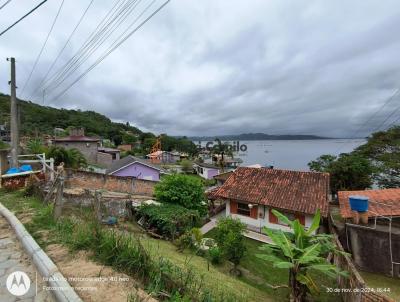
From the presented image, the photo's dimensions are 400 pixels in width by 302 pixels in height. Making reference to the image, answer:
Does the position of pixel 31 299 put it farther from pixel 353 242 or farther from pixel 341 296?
pixel 353 242

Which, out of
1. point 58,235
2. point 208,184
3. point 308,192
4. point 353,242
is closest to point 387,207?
point 353,242

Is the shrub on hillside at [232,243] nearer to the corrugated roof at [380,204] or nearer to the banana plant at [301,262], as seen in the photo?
the banana plant at [301,262]

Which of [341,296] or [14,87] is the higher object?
[14,87]

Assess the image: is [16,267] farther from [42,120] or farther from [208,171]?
[42,120]

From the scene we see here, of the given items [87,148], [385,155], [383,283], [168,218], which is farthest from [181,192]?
[87,148]

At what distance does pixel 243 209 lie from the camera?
17.4 m

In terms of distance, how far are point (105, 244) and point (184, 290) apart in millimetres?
1385

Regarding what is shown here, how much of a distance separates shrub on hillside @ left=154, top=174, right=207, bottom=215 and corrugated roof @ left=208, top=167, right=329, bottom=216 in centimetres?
237

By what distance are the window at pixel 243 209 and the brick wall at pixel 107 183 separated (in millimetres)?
7319

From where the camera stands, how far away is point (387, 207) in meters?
11.4

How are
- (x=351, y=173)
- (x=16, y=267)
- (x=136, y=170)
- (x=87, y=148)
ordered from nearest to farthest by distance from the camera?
(x=16, y=267), (x=351, y=173), (x=136, y=170), (x=87, y=148)

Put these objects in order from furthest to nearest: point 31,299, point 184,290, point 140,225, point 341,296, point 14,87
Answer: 1. point 140,225
2. point 14,87
3. point 341,296
4. point 184,290
5. point 31,299

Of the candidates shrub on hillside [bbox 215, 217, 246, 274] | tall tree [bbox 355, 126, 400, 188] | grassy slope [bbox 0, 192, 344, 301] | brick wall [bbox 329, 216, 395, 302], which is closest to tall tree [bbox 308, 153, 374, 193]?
tall tree [bbox 355, 126, 400, 188]

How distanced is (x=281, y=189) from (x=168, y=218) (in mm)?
8171
